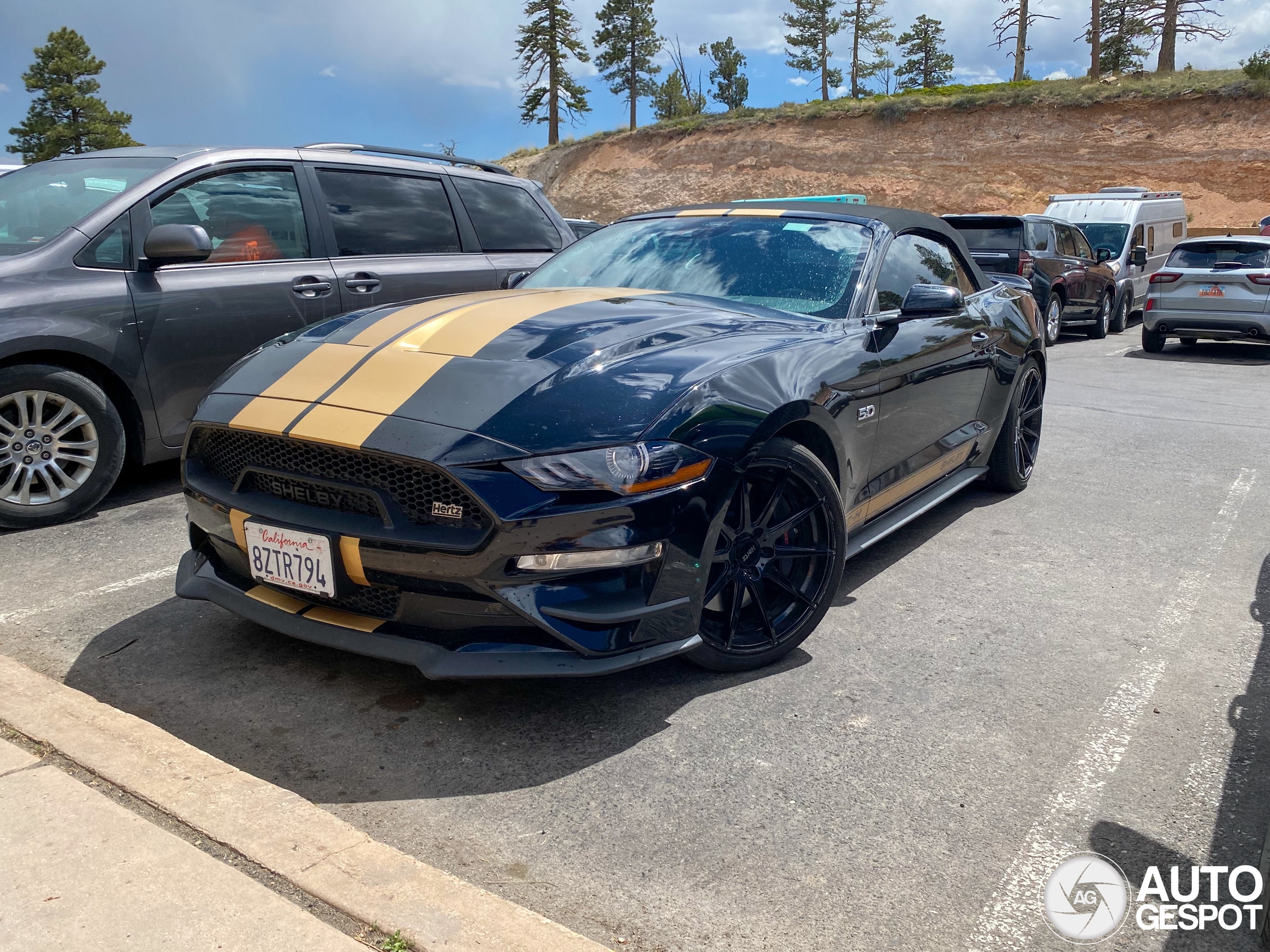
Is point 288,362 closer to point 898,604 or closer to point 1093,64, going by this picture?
point 898,604

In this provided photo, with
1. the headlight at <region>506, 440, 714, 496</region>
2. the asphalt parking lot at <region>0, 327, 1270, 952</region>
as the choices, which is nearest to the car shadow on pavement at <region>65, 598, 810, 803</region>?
the asphalt parking lot at <region>0, 327, 1270, 952</region>

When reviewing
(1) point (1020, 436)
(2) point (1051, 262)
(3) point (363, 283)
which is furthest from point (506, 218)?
(2) point (1051, 262)

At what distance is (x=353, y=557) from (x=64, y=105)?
3013 inches

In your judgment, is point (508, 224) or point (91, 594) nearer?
point (91, 594)

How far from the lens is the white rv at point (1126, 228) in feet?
54.1

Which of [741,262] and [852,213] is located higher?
[852,213]

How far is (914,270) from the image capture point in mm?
4496

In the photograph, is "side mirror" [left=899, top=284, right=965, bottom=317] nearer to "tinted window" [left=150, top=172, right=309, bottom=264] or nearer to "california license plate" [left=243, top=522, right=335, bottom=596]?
"california license plate" [left=243, top=522, right=335, bottom=596]

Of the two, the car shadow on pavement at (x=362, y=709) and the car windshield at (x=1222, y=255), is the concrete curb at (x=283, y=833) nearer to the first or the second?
the car shadow on pavement at (x=362, y=709)

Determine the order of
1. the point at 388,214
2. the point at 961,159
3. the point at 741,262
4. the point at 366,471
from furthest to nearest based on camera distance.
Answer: the point at 961,159
the point at 388,214
the point at 741,262
the point at 366,471

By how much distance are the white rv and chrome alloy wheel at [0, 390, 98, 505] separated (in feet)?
48.7

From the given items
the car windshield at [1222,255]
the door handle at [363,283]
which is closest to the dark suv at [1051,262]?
the car windshield at [1222,255]

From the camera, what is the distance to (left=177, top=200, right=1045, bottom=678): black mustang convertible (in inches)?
106

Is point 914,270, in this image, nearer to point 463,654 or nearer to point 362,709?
point 463,654
